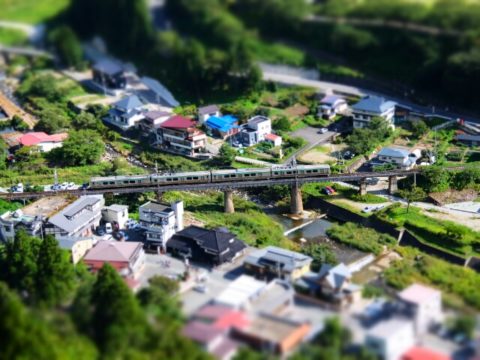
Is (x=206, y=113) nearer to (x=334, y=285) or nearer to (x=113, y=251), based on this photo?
(x=113, y=251)

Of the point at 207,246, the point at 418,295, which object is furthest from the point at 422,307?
the point at 207,246

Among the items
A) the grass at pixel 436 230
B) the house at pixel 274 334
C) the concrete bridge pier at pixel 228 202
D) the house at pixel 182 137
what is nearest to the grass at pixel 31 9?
the house at pixel 182 137

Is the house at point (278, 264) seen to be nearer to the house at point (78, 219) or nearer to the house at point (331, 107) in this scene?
the house at point (78, 219)

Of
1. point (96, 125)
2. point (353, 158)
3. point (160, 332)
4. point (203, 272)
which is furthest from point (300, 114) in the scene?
point (160, 332)

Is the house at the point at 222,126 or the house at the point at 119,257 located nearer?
the house at the point at 119,257

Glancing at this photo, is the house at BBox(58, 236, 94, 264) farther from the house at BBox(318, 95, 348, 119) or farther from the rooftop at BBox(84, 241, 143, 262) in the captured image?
the house at BBox(318, 95, 348, 119)

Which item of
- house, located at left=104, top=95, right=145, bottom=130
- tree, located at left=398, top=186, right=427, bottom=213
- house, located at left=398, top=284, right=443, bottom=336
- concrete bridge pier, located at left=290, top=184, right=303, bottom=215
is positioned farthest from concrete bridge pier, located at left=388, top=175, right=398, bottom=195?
house, located at left=104, top=95, right=145, bottom=130
